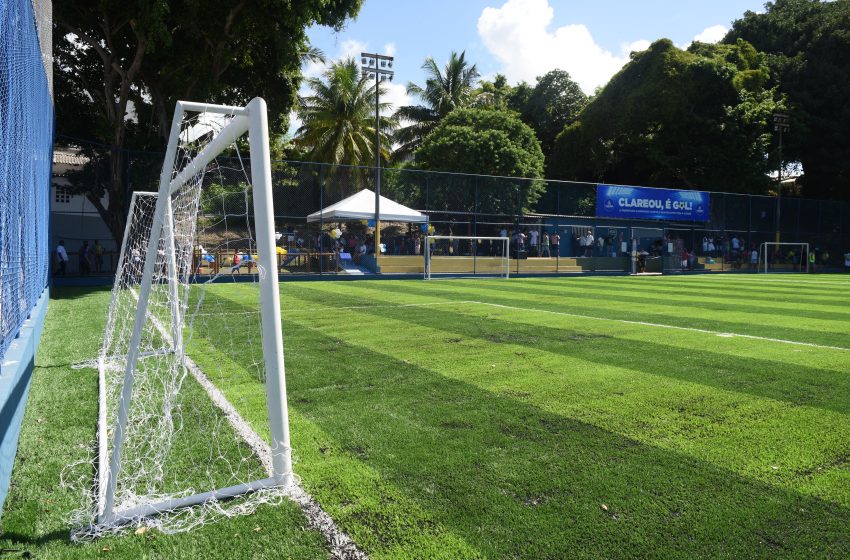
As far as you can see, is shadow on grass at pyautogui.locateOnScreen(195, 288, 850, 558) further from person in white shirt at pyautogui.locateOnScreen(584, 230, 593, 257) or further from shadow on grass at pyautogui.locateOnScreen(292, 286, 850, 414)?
person in white shirt at pyautogui.locateOnScreen(584, 230, 593, 257)

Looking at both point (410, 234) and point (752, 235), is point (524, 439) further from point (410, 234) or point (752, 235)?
point (752, 235)

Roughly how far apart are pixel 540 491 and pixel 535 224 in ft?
83.2

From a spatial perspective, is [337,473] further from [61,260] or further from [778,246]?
[778,246]

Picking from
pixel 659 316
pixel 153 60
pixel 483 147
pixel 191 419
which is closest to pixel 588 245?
pixel 483 147

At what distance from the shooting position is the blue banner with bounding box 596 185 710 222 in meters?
30.6

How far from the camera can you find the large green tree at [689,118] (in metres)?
38.6

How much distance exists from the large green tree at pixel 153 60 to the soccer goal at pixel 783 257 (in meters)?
26.6

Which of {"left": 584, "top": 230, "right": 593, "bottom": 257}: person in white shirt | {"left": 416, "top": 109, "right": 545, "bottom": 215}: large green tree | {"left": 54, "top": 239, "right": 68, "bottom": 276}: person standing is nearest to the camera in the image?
{"left": 54, "top": 239, "right": 68, "bottom": 276}: person standing

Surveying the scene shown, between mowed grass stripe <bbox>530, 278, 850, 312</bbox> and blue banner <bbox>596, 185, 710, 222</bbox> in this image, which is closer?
mowed grass stripe <bbox>530, 278, 850, 312</bbox>

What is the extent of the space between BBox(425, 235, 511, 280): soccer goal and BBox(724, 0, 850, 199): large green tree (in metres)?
27.2

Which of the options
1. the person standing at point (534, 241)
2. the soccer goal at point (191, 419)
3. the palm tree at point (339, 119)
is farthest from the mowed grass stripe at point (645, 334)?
the palm tree at point (339, 119)

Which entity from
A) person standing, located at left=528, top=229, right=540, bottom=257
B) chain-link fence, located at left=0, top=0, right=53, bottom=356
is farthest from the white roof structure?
chain-link fence, located at left=0, top=0, right=53, bottom=356

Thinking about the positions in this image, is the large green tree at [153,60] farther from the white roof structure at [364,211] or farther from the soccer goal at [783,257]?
the soccer goal at [783,257]

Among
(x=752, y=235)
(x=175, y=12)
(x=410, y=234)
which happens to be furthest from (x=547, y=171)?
(x=175, y=12)
